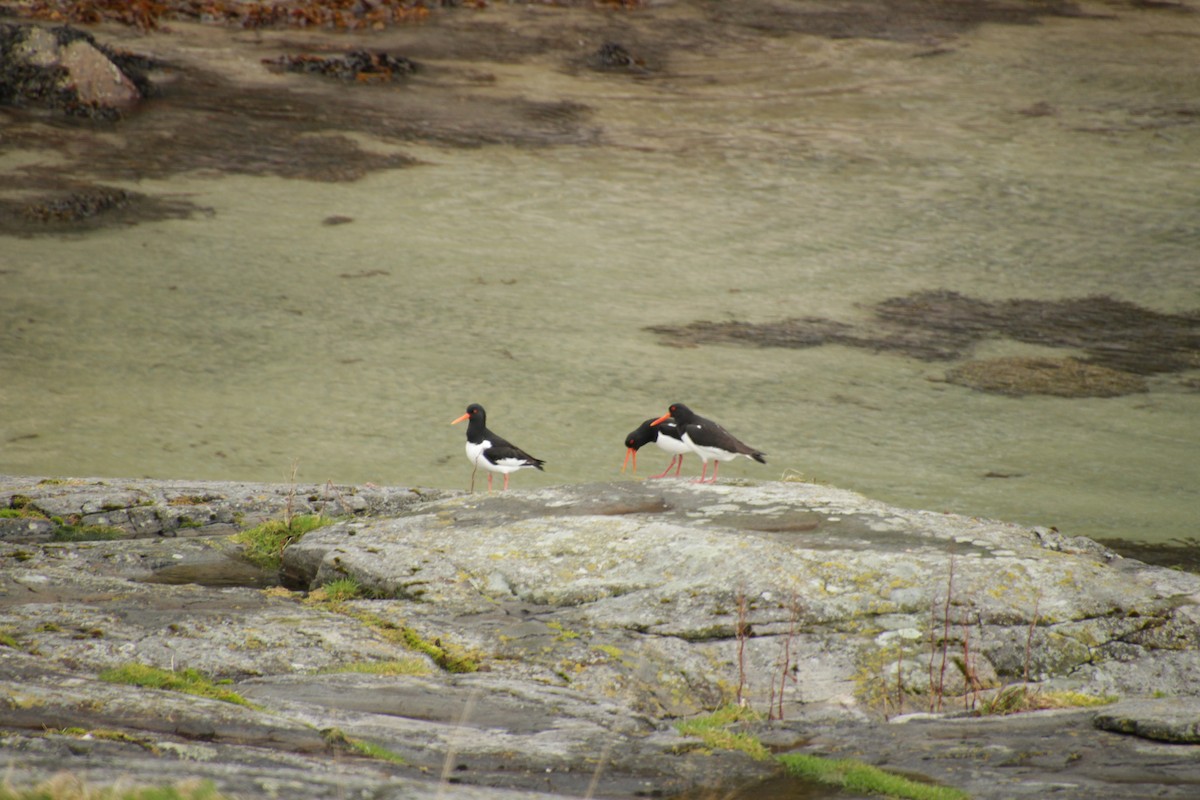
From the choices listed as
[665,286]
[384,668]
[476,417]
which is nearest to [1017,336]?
[665,286]

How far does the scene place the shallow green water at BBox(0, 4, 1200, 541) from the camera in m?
9.99

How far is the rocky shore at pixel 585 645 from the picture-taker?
3.51m

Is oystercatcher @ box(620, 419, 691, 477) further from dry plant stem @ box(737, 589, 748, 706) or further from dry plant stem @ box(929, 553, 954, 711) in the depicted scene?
dry plant stem @ box(737, 589, 748, 706)

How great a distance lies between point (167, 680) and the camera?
4.17 m

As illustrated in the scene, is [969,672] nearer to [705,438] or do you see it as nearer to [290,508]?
[705,438]

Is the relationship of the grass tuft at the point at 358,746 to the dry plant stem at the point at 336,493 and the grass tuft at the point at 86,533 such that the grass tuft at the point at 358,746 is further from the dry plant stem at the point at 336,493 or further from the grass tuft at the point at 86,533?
the dry plant stem at the point at 336,493

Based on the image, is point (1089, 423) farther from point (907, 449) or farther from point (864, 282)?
point (864, 282)

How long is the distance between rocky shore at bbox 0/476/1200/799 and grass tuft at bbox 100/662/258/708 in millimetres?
70

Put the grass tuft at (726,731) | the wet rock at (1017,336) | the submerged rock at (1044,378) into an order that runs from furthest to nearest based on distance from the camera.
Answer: the wet rock at (1017,336) → the submerged rock at (1044,378) → the grass tuft at (726,731)

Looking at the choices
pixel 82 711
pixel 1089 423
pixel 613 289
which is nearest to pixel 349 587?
pixel 82 711

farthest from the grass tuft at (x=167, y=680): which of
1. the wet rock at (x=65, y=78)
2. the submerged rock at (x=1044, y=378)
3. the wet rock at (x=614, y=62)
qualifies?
the wet rock at (x=614, y=62)

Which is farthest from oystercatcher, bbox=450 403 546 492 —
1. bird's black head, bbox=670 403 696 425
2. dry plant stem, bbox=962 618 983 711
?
dry plant stem, bbox=962 618 983 711

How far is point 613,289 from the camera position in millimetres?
14312

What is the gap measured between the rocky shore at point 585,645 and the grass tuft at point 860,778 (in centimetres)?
8
